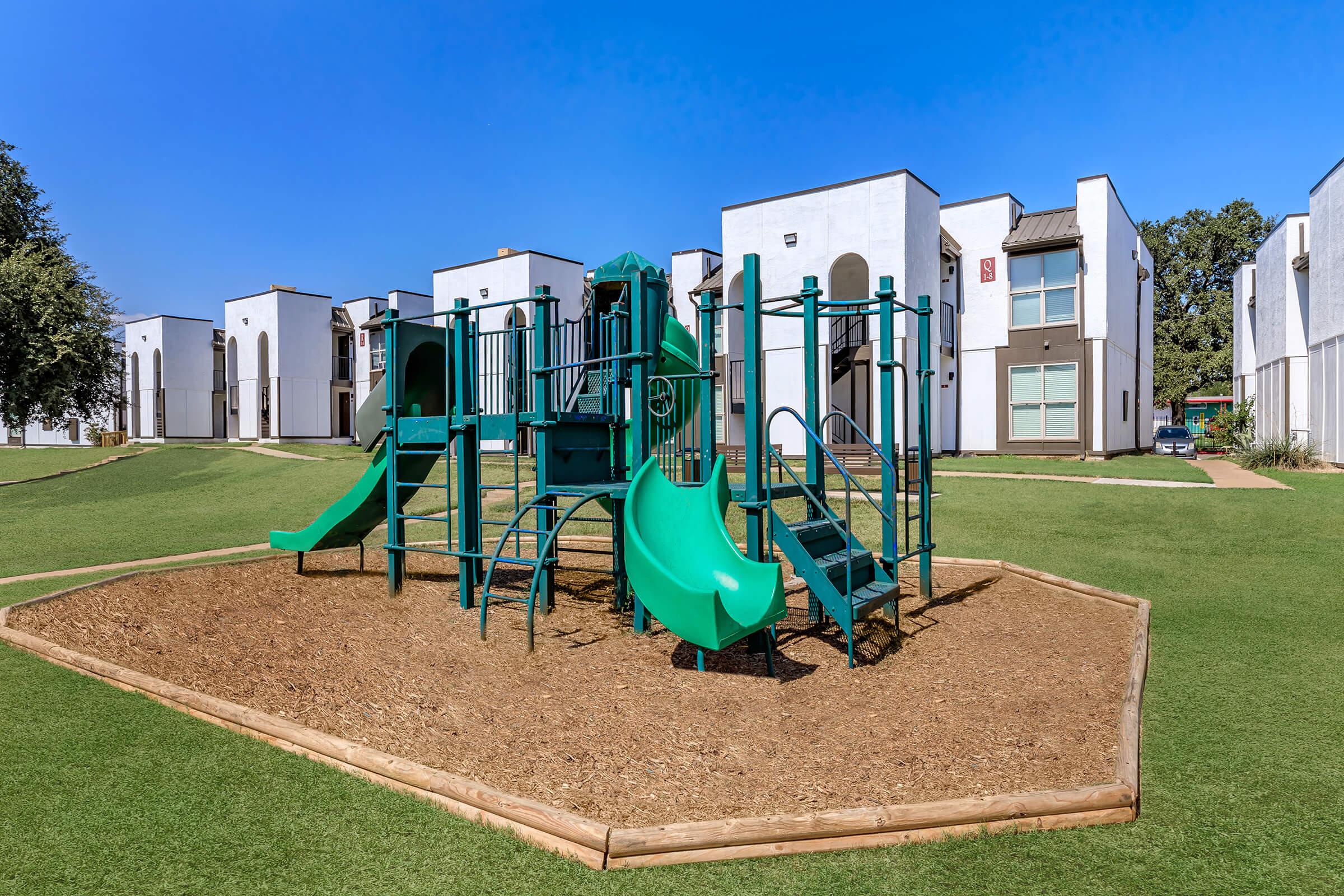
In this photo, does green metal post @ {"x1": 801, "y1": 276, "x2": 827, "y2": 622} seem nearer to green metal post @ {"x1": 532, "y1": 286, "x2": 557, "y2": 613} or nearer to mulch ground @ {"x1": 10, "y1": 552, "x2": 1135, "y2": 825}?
mulch ground @ {"x1": 10, "y1": 552, "x2": 1135, "y2": 825}

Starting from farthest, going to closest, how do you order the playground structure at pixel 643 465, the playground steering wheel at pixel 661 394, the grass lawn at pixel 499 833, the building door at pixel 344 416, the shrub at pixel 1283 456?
1. the building door at pixel 344 416
2. the shrub at pixel 1283 456
3. the playground steering wheel at pixel 661 394
4. the playground structure at pixel 643 465
5. the grass lawn at pixel 499 833

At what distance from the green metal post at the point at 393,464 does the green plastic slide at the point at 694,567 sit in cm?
399

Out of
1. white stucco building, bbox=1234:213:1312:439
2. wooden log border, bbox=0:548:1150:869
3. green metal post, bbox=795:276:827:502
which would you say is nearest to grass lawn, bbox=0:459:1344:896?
wooden log border, bbox=0:548:1150:869

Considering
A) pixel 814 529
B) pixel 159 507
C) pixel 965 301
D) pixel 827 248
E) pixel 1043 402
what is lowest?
pixel 159 507

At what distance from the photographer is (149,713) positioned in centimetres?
490

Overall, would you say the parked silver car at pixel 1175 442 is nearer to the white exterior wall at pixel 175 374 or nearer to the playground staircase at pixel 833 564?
the playground staircase at pixel 833 564

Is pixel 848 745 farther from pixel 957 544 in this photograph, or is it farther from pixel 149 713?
pixel 957 544

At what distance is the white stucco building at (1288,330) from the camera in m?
25.1

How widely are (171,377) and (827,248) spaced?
38893mm

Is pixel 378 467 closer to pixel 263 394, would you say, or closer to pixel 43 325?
pixel 43 325

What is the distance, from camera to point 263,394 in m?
42.2

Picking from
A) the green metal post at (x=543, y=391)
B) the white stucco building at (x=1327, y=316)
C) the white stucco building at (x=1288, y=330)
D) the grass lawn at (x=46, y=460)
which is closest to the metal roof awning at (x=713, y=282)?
the white stucco building at (x=1327, y=316)

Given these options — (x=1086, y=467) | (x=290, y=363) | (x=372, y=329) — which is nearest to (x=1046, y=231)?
(x=1086, y=467)

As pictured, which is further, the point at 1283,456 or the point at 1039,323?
the point at 1039,323
